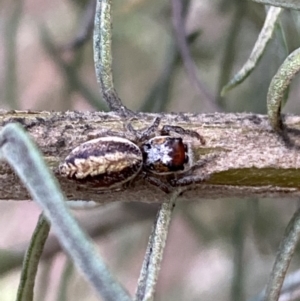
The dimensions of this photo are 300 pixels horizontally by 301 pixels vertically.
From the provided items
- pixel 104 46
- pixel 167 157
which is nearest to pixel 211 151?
pixel 167 157

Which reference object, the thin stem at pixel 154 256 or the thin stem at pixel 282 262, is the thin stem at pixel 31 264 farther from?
the thin stem at pixel 282 262

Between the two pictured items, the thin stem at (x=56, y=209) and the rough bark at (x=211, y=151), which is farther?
the rough bark at (x=211, y=151)

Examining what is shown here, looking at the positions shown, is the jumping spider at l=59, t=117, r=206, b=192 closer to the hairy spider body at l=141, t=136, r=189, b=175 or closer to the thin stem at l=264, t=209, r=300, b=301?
the hairy spider body at l=141, t=136, r=189, b=175

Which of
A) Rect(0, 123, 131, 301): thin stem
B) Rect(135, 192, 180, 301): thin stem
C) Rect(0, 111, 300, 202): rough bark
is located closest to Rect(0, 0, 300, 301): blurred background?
Rect(0, 111, 300, 202): rough bark

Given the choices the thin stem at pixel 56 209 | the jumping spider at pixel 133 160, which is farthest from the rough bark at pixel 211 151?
the thin stem at pixel 56 209

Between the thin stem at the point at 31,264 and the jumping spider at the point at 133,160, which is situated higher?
the jumping spider at the point at 133,160
